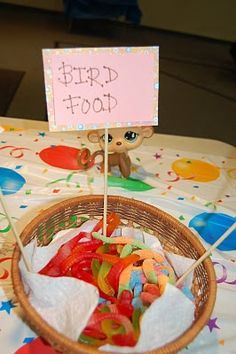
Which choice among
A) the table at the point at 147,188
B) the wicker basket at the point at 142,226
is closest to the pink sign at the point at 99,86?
the wicker basket at the point at 142,226

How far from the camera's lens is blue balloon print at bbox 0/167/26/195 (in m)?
0.85

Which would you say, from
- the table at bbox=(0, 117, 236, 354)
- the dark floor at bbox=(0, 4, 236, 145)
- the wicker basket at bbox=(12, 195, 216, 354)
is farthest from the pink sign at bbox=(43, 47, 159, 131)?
the dark floor at bbox=(0, 4, 236, 145)

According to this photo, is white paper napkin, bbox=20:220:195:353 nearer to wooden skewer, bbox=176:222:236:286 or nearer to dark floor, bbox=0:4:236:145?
wooden skewer, bbox=176:222:236:286

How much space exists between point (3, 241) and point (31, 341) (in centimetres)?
20

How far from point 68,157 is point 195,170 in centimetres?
29

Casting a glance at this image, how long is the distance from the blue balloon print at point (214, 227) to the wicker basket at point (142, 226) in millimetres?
158

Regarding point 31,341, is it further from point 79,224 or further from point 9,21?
point 9,21

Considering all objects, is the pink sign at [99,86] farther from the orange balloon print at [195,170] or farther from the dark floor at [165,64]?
the dark floor at [165,64]

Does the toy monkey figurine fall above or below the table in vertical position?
above

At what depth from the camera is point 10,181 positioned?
0.87 m

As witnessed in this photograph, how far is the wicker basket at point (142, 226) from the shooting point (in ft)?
1.56

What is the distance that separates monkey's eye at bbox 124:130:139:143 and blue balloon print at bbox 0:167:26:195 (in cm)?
22

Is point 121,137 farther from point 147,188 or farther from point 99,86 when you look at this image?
point 99,86

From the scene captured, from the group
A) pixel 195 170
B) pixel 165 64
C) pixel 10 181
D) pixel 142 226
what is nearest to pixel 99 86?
pixel 142 226
